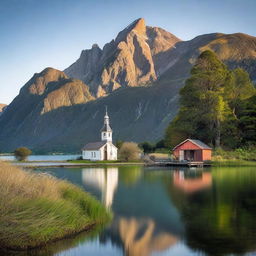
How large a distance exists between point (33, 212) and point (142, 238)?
4.45 m

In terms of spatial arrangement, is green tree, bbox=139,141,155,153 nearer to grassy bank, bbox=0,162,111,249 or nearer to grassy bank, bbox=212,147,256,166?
grassy bank, bbox=212,147,256,166

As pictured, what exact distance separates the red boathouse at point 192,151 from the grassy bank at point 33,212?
5115 centimetres

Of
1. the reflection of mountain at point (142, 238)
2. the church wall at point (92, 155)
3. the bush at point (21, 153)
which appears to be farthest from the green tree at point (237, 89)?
the reflection of mountain at point (142, 238)

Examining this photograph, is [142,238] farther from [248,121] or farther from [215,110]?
[248,121]

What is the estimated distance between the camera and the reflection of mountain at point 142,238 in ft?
44.7

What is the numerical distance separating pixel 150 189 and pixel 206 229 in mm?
14554

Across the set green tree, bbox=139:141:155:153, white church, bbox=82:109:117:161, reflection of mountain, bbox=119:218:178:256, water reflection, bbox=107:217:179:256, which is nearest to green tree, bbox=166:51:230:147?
green tree, bbox=139:141:155:153

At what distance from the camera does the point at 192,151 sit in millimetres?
70188

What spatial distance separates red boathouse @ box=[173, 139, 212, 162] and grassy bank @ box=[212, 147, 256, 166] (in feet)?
5.36

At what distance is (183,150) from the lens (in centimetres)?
6938

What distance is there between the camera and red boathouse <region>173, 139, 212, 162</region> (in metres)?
66.4

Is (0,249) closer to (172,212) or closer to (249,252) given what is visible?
(249,252)

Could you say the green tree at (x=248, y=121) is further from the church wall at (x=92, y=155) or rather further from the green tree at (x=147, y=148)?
the church wall at (x=92, y=155)

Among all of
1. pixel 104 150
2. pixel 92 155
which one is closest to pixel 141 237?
pixel 104 150
